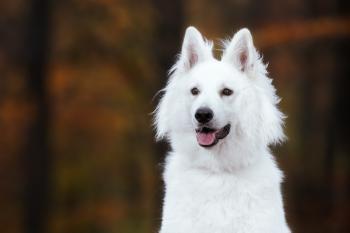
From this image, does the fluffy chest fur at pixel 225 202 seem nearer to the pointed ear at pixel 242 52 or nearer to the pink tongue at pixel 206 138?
the pink tongue at pixel 206 138

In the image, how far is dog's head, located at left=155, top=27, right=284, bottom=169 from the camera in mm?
6934

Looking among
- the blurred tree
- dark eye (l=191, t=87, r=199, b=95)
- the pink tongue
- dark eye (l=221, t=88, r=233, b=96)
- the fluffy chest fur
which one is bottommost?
the fluffy chest fur

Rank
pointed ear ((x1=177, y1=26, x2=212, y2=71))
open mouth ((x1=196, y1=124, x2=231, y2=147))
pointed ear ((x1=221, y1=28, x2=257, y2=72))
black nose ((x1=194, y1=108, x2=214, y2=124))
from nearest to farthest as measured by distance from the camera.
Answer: black nose ((x1=194, y1=108, x2=214, y2=124)) → open mouth ((x1=196, y1=124, x2=231, y2=147)) → pointed ear ((x1=221, y1=28, x2=257, y2=72)) → pointed ear ((x1=177, y1=26, x2=212, y2=71))

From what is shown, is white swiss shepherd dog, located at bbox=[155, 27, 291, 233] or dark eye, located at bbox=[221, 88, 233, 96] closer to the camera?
white swiss shepherd dog, located at bbox=[155, 27, 291, 233]

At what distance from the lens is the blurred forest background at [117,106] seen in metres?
20.9

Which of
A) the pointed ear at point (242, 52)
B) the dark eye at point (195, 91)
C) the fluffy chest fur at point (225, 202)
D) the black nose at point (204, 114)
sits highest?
the pointed ear at point (242, 52)

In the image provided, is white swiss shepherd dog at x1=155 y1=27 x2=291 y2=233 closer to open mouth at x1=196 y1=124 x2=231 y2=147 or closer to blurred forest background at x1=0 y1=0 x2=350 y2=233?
open mouth at x1=196 y1=124 x2=231 y2=147

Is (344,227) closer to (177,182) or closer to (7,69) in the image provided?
(7,69)

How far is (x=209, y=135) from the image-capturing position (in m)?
6.96

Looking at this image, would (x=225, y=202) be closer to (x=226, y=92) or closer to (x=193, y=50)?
(x=226, y=92)

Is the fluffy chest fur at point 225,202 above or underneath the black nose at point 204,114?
underneath

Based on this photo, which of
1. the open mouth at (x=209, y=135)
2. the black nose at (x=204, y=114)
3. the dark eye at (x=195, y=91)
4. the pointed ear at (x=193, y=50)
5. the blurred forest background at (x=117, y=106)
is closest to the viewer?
the black nose at (x=204, y=114)

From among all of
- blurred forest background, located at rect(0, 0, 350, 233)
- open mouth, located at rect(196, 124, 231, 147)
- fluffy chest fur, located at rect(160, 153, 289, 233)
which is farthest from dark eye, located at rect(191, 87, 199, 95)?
blurred forest background, located at rect(0, 0, 350, 233)

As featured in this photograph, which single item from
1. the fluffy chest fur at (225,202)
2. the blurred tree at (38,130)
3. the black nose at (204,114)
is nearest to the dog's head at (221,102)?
the black nose at (204,114)
